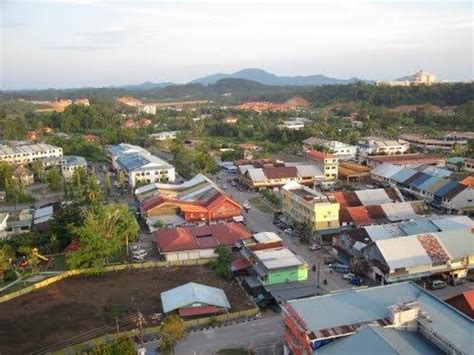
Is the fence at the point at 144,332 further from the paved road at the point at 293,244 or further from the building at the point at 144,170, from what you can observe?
the building at the point at 144,170

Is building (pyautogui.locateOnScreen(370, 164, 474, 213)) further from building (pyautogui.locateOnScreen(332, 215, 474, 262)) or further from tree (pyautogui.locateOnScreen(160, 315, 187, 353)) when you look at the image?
tree (pyautogui.locateOnScreen(160, 315, 187, 353))

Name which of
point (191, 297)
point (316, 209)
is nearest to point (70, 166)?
point (316, 209)

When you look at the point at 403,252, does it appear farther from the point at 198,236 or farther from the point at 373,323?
the point at 198,236

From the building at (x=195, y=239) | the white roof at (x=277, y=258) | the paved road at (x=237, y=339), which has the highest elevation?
the white roof at (x=277, y=258)

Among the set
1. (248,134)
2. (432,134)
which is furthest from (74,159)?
(432,134)

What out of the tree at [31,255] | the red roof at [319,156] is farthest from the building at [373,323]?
the red roof at [319,156]
